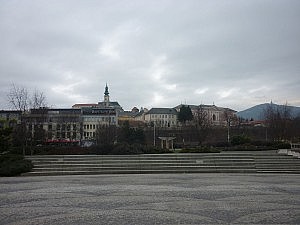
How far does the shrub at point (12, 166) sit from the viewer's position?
62.8ft

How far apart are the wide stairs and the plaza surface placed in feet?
25.3

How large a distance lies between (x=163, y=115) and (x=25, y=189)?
120m

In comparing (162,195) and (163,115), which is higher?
(163,115)

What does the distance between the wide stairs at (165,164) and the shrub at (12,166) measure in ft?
1.68

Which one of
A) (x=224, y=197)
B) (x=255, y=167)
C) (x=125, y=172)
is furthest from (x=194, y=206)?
(x=255, y=167)

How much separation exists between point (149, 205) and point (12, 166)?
41.7ft

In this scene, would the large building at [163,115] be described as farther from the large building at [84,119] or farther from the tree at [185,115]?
the tree at [185,115]

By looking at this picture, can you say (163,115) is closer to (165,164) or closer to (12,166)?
(165,164)

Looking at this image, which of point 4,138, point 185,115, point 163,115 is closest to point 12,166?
point 4,138

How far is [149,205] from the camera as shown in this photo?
9625mm

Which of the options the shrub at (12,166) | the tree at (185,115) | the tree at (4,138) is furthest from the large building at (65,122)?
the tree at (185,115)

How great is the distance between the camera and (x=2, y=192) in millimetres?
12422

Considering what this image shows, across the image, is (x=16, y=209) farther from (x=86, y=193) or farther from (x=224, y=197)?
(x=224, y=197)

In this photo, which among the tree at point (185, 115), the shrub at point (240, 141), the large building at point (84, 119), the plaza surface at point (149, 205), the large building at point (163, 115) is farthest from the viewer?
the large building at point (163, 115)
